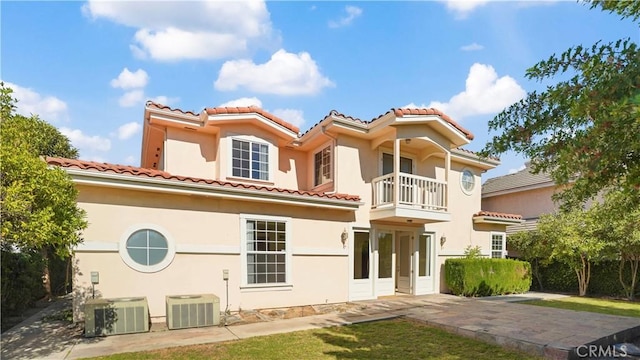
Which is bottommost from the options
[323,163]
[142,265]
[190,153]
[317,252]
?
[317,252]

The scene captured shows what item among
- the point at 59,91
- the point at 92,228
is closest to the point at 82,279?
the point at 92,228

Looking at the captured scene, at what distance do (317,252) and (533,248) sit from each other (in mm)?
12286

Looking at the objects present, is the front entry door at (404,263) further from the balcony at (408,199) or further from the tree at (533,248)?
the tree at (533,248)

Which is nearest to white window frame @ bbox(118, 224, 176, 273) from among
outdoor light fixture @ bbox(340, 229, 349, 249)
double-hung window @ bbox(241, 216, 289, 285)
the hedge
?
double-hung window @ bbox(241, 216, 289, 285)

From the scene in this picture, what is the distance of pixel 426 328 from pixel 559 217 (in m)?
11.9

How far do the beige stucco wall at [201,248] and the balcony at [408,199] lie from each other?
158 centimetres

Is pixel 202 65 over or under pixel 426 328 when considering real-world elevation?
over

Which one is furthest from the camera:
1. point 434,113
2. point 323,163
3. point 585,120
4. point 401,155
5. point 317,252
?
point 401,155

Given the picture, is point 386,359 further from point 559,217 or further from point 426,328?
point 559,217

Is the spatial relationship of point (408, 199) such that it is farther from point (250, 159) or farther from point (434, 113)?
point (250, 159)

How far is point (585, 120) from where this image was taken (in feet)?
14.7

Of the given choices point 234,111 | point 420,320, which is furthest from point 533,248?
point 234,111

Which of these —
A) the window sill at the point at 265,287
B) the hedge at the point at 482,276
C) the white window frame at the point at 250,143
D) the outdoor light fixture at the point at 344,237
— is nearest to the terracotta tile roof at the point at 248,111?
the white window frame at the point at 250,143

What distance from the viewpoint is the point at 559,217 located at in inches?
656
